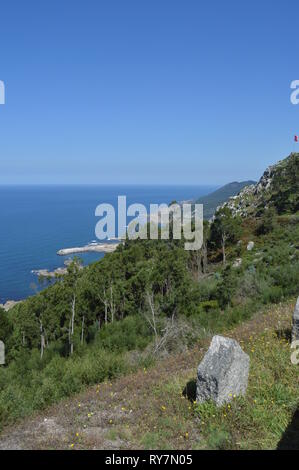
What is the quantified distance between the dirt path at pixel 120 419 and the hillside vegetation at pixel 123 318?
80 centimetres

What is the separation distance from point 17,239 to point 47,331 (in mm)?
108491

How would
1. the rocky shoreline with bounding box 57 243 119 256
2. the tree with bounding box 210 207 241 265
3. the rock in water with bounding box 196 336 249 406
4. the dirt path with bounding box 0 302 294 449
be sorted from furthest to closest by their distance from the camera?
the rocky shoreline with bounding box 57 243 119 256
the tree with bounding box 210 207 241 265
the rock in water with bounding box 196 336 249 406
the dirt path with bounding box 0 302 294 449

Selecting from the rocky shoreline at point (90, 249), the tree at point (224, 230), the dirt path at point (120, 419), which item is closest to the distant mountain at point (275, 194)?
the tree at point (224, 230)

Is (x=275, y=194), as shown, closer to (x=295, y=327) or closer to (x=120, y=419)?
(x=295, y=327)

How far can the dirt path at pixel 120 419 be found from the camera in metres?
7.17

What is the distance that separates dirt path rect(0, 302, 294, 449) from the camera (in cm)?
717

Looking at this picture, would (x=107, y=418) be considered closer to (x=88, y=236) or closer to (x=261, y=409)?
(x=261, y=409)

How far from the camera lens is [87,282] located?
3012cm

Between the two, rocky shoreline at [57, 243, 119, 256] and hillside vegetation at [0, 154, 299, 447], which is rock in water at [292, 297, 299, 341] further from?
rocky shoreline at [57, 243, 119, 256]

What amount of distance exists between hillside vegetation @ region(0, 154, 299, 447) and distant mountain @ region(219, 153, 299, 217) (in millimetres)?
18628

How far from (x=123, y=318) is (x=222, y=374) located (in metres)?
22.9

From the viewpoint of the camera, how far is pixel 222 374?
7719 millimetres

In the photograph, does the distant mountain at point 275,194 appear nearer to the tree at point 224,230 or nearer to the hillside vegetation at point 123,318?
the tree at point 224,230

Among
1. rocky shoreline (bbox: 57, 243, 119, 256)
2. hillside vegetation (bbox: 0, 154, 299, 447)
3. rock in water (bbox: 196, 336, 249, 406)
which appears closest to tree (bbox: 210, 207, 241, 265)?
hillside vegetation (bbox: 0, 154, 299, 447)
